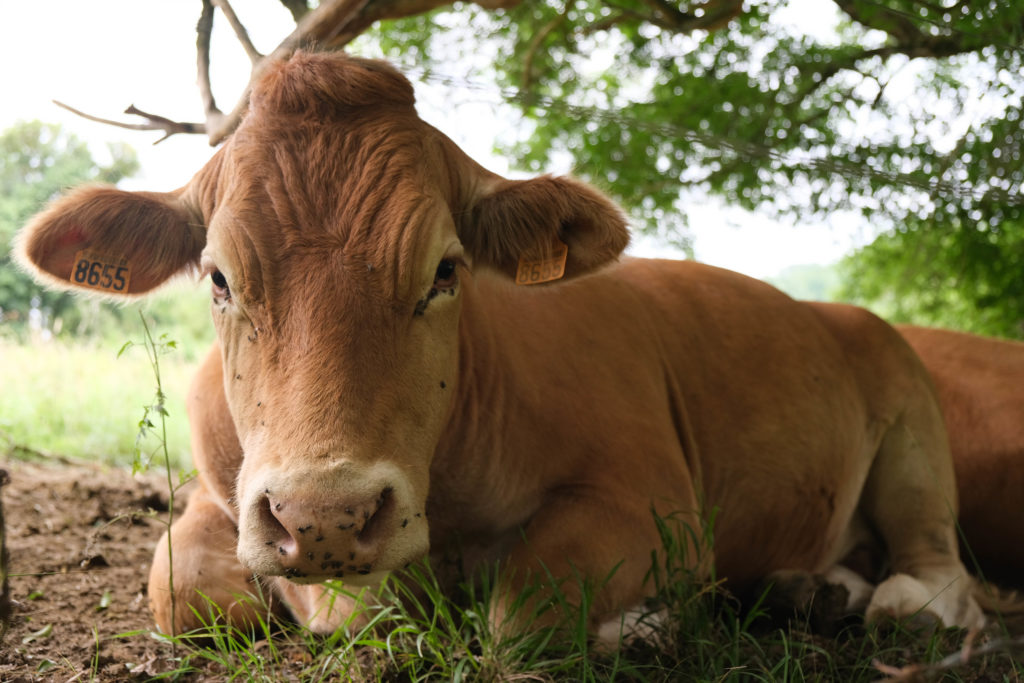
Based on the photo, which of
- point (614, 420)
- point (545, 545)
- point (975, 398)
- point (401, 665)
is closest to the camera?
point (401, 665)

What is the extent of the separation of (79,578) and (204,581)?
0.84m

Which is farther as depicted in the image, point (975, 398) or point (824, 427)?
point (975, 398)

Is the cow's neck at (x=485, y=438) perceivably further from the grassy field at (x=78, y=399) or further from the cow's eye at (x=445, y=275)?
the grassy field at (x=78, y=399)

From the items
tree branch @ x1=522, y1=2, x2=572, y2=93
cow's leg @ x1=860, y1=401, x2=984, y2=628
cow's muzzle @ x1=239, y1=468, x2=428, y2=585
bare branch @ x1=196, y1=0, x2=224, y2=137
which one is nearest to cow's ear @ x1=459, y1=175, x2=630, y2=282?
cow's muzzle @ x1=239, y1=468, x2=428, y2=585

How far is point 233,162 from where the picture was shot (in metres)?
2.43

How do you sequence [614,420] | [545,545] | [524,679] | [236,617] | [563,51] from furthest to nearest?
[563,51] < [614,420] < [236,617] < [545,545] < [524,679]

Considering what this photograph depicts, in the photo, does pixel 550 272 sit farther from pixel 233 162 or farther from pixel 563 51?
pixel 563 51

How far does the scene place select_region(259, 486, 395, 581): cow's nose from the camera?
1854 millimetres

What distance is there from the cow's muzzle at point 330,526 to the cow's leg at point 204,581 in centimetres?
91

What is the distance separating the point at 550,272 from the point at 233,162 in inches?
38.2

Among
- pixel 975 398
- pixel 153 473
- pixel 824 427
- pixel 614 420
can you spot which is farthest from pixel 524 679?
pixel 153 473

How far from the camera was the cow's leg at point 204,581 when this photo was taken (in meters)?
2.85

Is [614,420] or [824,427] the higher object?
[614,420]

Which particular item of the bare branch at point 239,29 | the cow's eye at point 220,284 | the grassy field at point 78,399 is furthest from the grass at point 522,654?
the grassy field at point 78,399
